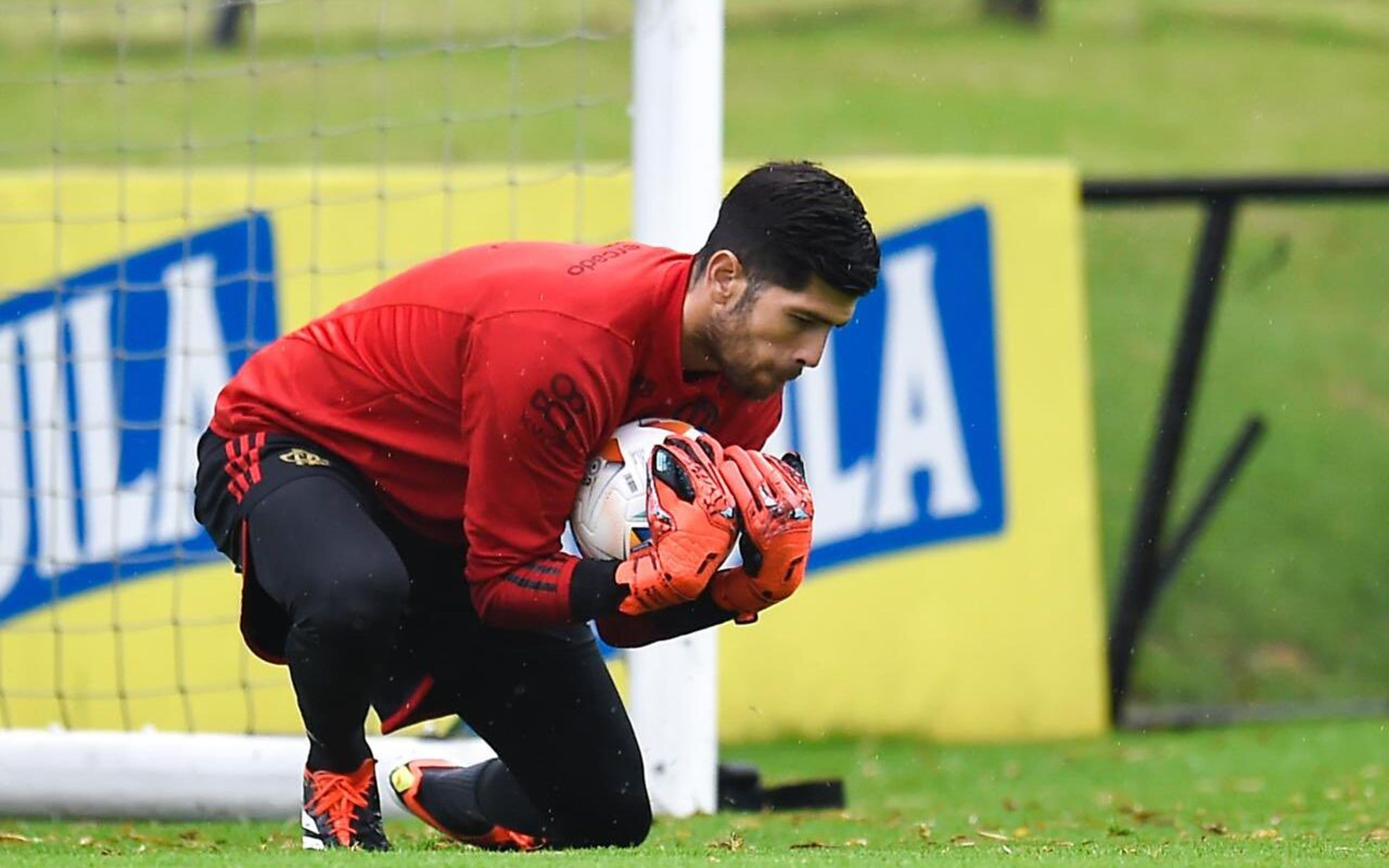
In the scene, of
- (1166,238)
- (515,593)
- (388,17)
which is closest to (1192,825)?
(515,593)

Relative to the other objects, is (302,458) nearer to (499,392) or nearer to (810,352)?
(499,392)

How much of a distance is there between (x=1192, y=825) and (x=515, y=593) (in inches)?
87.7

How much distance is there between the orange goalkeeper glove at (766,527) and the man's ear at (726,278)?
1.01ft

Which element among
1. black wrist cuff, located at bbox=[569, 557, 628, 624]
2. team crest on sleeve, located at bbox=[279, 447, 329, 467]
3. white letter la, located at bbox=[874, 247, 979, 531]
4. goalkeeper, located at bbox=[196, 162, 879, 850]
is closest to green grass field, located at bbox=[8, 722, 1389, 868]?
goalkeeper, located at bbox=[196, 162, 879, 850]

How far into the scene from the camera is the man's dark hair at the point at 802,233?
4.11 meters

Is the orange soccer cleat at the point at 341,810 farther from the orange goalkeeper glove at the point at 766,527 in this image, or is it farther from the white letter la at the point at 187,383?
the white letter la at the point at 187,383

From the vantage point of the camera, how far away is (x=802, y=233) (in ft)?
13.5

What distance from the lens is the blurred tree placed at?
2202 cm

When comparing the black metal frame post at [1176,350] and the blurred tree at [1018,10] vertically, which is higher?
the blurred tree at [1018,10]

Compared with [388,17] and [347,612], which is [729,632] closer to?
[347,612]

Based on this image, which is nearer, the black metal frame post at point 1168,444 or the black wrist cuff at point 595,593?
the black wrist cuff at point 595,593

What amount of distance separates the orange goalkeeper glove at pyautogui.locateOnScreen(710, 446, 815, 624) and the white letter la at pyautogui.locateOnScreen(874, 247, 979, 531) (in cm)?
361

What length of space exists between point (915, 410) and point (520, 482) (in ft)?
13.0

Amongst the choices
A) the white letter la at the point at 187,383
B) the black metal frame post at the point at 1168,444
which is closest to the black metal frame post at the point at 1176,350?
the black metal frame post at the point at 1168,444
